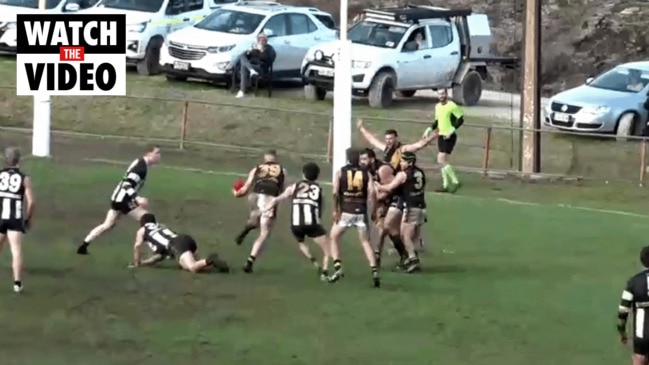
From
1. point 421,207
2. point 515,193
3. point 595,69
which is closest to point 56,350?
point 421,207

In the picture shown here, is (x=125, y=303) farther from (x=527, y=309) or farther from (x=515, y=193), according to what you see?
(x=515, y=193)

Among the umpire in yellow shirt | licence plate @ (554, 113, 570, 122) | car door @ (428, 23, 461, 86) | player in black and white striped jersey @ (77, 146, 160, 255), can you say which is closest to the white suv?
car door @ (428, 23, 461, 86)

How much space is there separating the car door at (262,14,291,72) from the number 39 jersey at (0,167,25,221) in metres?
20.4

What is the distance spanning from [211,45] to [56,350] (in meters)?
22.0

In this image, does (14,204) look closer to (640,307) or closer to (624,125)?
(640,307)

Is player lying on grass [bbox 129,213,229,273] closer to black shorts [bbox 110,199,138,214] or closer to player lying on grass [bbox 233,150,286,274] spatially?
black shorts [bbox 110,199,138,214]

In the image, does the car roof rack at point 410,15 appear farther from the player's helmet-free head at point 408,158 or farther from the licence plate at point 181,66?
the player's helmet-free head at point 408,158

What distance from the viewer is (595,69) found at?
152ft

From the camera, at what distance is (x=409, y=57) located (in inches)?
1495

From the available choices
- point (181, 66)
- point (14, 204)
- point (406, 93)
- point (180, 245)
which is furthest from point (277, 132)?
point (14, 204)

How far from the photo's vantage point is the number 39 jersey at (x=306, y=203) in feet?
65.8

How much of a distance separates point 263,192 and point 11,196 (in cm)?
391

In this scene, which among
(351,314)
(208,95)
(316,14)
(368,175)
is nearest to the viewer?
(351,314)

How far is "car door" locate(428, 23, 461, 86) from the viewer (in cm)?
3894
